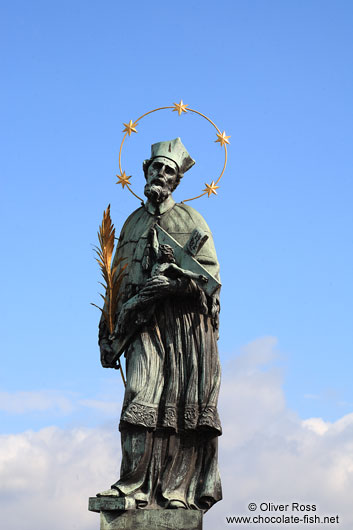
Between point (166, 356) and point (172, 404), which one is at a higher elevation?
point (166, 356)

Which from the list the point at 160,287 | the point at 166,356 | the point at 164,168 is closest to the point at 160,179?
the point at 164,168

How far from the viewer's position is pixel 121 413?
10.8 m

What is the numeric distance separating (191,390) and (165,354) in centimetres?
52

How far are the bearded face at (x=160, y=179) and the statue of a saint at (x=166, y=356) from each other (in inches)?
0.5

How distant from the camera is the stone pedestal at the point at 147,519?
1029 cm

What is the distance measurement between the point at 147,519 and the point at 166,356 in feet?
6.03

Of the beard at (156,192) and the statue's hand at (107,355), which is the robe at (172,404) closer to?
the statue's hand at (107,355)

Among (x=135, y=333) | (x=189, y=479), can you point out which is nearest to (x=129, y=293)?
(x=135, y=333)

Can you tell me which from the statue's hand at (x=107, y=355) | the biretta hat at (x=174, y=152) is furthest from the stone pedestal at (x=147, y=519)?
the biretta hat at (x=174, y=152)

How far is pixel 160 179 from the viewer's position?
37.8 feet

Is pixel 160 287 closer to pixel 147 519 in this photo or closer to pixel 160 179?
pixel 160 179

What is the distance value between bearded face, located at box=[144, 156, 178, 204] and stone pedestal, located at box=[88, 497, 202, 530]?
3.55 metres

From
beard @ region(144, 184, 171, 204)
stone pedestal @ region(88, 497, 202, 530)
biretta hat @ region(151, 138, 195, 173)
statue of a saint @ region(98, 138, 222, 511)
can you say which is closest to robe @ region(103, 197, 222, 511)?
statue of a saint @ region(98, 138, 222, 511)

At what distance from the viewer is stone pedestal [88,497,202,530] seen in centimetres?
1029
